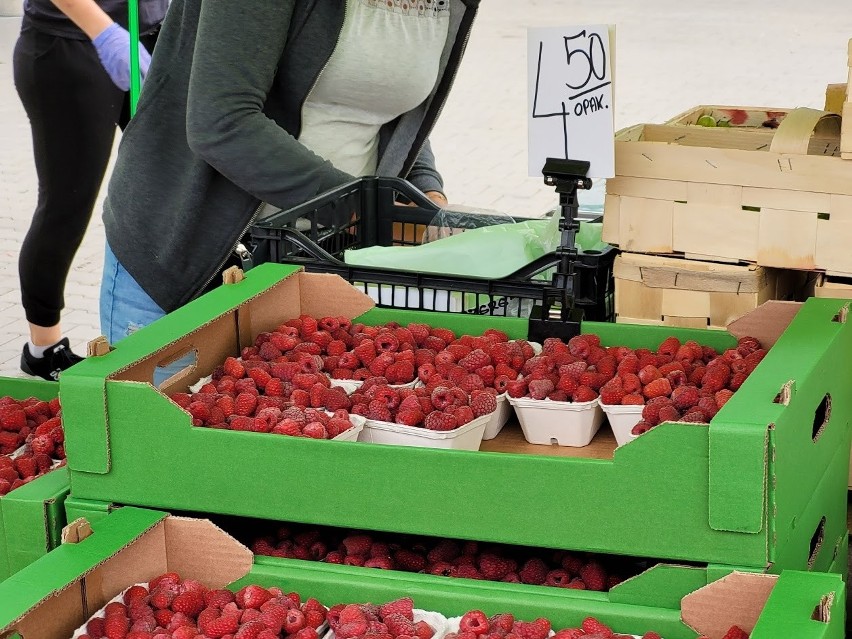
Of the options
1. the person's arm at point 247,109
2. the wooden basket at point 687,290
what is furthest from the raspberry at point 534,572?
the person's arm at point 247,109

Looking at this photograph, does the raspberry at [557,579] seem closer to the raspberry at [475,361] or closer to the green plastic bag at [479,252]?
the raspberry at [475,361]

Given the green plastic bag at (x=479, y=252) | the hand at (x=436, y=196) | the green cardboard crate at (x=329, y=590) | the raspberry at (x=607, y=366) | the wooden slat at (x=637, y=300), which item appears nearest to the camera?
the green cardboard crate at (x=329, y=590)

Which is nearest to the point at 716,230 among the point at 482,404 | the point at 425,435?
the point at 482,404

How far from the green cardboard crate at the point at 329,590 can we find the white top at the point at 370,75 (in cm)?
112

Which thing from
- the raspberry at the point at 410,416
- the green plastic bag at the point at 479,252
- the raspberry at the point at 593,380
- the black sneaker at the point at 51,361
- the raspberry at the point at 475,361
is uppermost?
the green plastic bag at the point at 479,252

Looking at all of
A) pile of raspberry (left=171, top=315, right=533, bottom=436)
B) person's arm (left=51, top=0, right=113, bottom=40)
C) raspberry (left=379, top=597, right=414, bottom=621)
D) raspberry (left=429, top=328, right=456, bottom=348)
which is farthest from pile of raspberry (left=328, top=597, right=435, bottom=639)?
person's arm (left=51, top=0, right=113, bottom=40)

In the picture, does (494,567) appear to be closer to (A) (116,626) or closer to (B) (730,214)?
(A) (116,626)

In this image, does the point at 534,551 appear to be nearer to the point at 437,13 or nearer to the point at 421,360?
the point at 421,360

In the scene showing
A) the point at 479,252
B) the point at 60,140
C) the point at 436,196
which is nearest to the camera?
the point at 479,252

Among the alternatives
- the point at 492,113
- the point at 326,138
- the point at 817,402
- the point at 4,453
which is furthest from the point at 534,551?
the point at 492,113

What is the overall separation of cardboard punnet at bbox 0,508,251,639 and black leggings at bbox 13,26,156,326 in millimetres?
2593

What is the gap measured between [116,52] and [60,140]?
0.47m

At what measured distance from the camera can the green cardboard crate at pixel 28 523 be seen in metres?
1.56

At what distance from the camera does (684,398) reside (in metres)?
1.60
